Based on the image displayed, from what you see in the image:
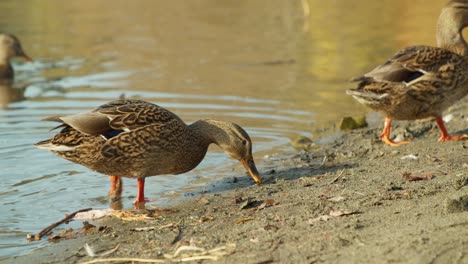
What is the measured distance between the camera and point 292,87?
12.1 meters

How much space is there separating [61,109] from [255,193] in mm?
5088

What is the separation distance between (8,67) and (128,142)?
7982 millimetres

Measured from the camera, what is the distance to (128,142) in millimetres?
6727

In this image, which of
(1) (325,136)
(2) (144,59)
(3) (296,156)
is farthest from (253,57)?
(3) (296,156)

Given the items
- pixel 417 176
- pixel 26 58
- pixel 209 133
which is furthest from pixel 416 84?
pixel 26 58

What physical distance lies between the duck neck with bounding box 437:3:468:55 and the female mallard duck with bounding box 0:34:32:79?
26.4 feet

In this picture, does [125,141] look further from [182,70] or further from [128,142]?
[182,70]

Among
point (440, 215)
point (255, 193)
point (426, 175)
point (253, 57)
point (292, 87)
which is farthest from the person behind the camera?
point (253, 57)

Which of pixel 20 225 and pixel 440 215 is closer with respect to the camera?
pixel 440 215

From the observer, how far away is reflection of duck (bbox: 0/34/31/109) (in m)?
12.5

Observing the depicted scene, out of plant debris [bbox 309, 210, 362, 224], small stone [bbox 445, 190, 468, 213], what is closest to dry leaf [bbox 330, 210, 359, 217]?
plant debris [bbox 309, 210, 362, 224]

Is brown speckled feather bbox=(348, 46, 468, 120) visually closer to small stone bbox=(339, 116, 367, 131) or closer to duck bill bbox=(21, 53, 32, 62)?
small stone bbox=(339, 116, 367, 131)

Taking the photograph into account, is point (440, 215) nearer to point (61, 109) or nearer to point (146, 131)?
point (146, 131)

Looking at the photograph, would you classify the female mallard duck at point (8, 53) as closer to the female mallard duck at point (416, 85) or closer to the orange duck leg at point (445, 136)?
the female mallard duck at point (416, 85)
